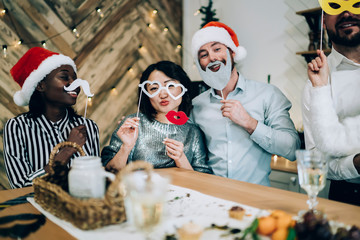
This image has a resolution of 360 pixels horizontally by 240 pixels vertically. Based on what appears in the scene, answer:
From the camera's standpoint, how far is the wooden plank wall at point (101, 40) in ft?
8.87

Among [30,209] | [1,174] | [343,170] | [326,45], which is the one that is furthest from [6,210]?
[326,45]

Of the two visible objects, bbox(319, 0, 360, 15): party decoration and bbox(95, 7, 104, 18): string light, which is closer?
bbox(319, 0, 360, 15): party decoration

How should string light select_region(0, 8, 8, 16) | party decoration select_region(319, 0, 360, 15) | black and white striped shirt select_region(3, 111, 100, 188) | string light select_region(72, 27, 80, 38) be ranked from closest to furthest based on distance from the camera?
party decoration select_region(319, 0, 360, 15) → black and white striped shirt select_region(3, 111, 100, 188) → string light select_region(0, 8, 8, 16) → string light select_region(72, 27, 80, 38)

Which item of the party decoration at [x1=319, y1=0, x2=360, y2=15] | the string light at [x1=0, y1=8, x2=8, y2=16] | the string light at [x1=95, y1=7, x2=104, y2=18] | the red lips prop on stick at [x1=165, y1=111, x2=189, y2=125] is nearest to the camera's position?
the party decoration at [x1=319, y1=0, x2=360, y2=15]

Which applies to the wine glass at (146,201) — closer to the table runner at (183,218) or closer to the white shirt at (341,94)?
the table runner at (183,218)

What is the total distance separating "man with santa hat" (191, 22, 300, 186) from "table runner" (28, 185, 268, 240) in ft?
2.46

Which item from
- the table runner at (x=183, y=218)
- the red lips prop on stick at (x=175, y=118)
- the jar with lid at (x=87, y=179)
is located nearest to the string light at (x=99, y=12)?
the red lips prop on stick at (x=175, y=118)

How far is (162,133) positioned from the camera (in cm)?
190

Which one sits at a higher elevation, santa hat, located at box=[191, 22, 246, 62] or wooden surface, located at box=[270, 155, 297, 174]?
santa hat, located at box=[191, 22, 246, 62]

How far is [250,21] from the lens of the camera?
327 cm

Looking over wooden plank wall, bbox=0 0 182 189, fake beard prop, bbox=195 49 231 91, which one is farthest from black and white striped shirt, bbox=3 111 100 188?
wooden plank wall, bbox=0 0 182 189

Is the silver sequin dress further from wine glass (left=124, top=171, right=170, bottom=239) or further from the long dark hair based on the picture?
wine glass (left=124, top=171, right=170, bottom=239)

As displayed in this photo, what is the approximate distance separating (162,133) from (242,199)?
2.99ft

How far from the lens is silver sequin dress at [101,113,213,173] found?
1831mm
